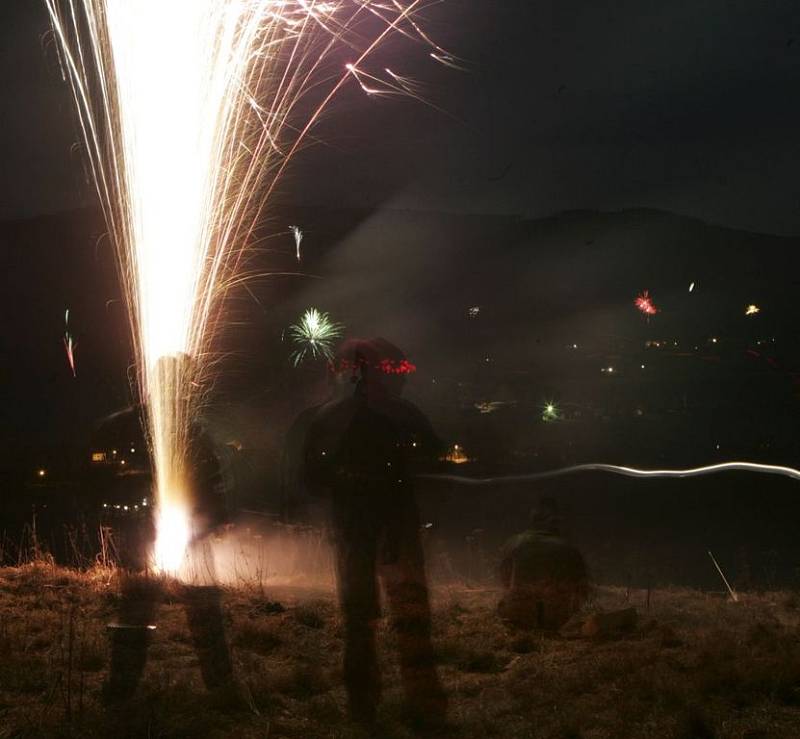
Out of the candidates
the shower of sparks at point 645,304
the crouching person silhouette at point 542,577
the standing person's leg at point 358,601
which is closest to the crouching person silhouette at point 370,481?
the standing person's leg at point 358,601

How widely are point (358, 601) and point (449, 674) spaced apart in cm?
225

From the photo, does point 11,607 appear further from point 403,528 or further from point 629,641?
point 629,641

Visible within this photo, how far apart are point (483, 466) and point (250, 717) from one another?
84.8ft

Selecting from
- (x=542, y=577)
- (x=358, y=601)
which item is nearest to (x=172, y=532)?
(x=358, y=601)

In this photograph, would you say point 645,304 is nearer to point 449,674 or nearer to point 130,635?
point 449,674

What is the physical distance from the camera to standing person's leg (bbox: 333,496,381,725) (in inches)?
228

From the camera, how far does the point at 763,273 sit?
238 ft

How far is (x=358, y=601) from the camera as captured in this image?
27.7 feet

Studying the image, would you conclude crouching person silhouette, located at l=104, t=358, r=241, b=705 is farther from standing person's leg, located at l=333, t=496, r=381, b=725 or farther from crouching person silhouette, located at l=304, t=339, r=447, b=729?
crouching person silhouette, located at l=304, t=339, r=447, b=729

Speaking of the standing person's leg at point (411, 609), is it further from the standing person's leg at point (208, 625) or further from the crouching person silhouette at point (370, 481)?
the standing person's leg at point (208, 625)

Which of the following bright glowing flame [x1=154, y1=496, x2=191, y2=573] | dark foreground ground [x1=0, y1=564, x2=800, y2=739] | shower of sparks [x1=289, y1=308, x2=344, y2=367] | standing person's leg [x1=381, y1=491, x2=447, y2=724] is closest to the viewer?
dark foreground ground [x1=0, y1=564, x2=800, y2=739]

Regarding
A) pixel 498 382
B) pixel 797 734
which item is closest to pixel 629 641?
pixel 797 734

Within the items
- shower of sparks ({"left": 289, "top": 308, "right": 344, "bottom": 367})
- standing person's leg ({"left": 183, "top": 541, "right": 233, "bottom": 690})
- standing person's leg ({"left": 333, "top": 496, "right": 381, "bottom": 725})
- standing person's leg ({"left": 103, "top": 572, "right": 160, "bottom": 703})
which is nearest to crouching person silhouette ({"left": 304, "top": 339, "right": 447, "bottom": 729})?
standing person's leg ({"left": 333, "top": 496, "right": 381, "bottom": 725})

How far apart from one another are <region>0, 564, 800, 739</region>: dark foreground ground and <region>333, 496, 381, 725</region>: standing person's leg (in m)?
0.12
